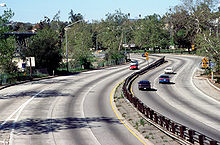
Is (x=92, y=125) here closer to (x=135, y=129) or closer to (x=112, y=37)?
(x=135, y=129)

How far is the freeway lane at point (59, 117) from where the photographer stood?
20.4 m

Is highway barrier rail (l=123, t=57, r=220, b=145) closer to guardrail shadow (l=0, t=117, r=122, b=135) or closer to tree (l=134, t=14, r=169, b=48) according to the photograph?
guardrail shadow (l=0, t=117, r=122, b=135)

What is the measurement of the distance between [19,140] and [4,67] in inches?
1377

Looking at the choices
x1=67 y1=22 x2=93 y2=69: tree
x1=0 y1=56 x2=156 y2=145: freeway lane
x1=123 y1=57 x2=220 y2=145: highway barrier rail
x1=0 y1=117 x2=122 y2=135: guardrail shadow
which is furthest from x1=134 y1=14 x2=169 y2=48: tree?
x1=0 y1=117 x2=122 y2=135: guardrail shadow

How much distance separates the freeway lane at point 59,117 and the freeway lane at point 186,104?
230 inches

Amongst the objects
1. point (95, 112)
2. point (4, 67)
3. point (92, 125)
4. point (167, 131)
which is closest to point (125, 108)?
point (95, 112)

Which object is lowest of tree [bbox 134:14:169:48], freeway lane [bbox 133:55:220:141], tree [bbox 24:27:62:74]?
freeway lane [bbox 133:55:220:141]

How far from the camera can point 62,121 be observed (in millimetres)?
25141

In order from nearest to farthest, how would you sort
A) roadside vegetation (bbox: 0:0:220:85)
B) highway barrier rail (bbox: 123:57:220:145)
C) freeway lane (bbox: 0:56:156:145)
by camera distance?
highway barrier rail (bbox: 123:57:220:145) < freeway lane (bbox: 0:56:156:145) < roadside vegetation (bbox: 0:0:220:85)

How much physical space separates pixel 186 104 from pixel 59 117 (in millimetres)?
16671

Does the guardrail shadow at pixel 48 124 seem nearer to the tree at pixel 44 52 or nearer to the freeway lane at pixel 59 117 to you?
the freeway lane at pixel 59 117

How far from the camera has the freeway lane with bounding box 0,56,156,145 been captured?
20.4 metres

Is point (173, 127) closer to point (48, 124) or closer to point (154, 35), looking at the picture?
point (48, 124)

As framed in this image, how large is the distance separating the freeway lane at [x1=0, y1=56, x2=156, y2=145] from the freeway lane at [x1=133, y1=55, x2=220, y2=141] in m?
5.85
